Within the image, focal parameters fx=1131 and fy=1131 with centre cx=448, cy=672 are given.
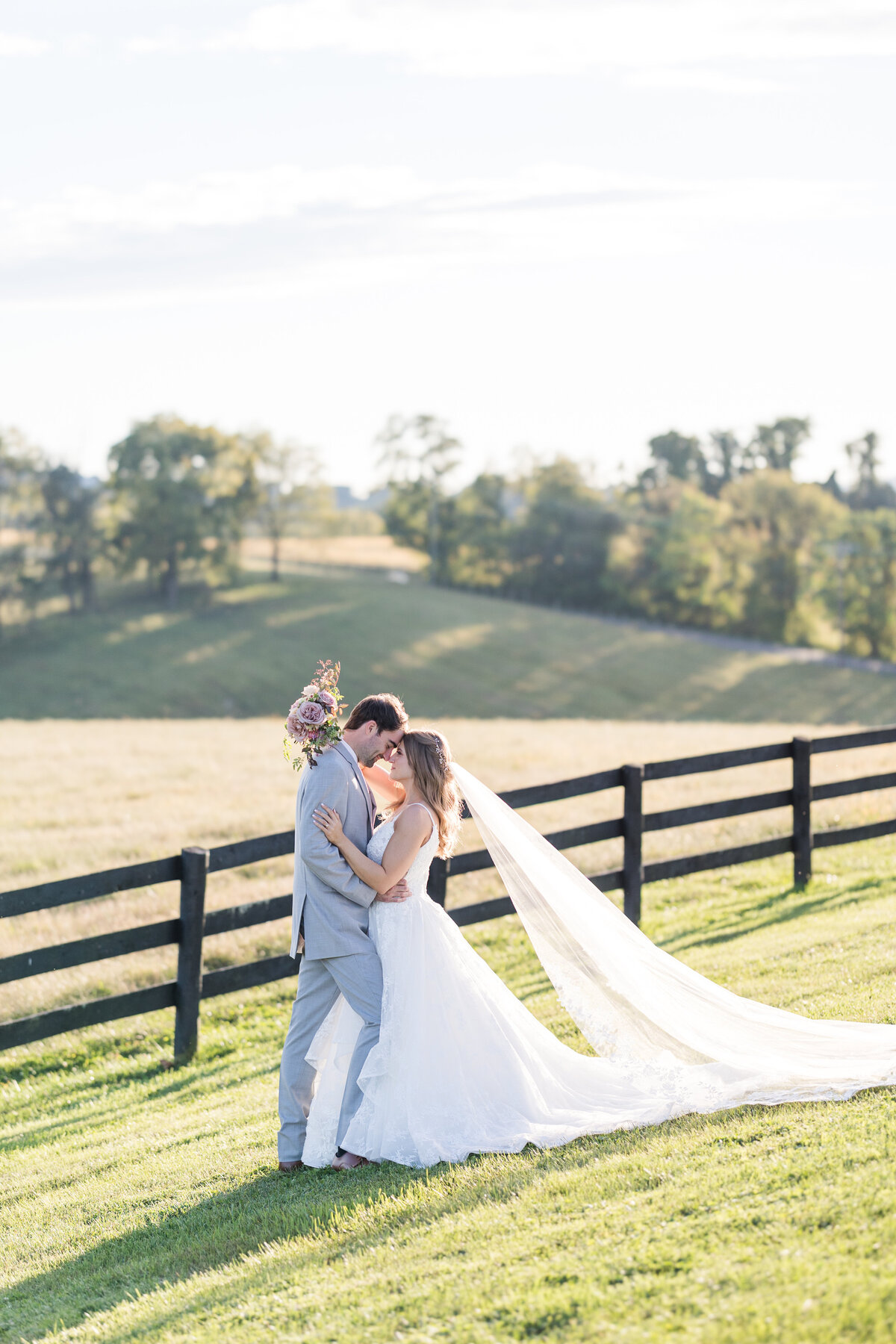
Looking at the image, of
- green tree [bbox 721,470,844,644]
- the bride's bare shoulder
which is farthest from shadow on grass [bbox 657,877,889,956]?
green tree [bbox 721,470,844,644]

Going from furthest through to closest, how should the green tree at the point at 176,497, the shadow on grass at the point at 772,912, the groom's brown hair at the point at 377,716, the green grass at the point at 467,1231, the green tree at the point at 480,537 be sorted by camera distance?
the green tree at the point at 480,537 < the green tree at the point at 176,497 < the shadow on grass at the point at 772,912 < the groom's brown hair at the point at 377,716 < the green grass at the point at 467,1231

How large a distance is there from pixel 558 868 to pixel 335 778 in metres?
1.68

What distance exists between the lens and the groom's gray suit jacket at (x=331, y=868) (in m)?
5.60

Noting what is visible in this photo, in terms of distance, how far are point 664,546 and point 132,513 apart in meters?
37.1

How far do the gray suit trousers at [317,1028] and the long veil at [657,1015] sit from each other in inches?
42.2

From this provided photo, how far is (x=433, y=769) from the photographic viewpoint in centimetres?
569

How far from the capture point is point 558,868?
21.7 ft

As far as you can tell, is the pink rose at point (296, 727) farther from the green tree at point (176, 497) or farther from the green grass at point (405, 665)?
the green tree at point (176, 497)

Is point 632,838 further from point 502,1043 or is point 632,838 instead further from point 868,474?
point 868,474

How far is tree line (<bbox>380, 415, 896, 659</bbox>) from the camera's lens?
7394 cm

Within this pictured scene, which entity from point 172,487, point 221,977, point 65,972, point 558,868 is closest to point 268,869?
point 65,972

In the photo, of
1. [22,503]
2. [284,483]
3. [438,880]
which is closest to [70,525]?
[22,503]

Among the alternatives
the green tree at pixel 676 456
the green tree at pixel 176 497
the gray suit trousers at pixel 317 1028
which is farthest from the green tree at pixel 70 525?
the gray suit trousers at pixel 317 1028

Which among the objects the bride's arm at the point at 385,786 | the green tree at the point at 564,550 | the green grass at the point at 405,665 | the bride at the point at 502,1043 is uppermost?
the green tree at the point at 564,550
